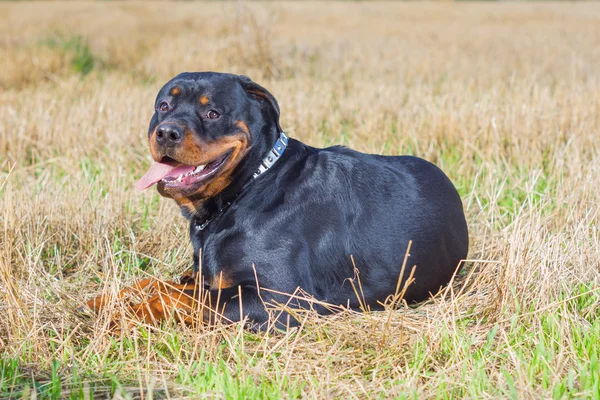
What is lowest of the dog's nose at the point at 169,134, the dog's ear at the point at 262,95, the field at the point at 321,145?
the field at the point at 321,145

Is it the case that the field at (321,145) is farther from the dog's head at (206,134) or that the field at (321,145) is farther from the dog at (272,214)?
the dog's head at (206,134)

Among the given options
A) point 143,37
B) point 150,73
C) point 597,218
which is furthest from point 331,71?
point 597,218

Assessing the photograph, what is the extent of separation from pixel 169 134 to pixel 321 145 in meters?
2.93

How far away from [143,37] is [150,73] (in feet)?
12.1

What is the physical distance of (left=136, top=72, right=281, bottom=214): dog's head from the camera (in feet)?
11.7

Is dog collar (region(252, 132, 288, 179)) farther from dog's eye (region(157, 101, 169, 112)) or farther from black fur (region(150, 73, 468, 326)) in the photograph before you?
dog's eye (region(157, 101, 169, 112))

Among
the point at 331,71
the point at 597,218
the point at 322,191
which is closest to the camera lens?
the point at 322,191

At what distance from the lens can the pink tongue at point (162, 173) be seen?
3.72 metres

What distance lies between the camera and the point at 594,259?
4.04 meters

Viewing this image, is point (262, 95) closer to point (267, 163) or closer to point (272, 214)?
point (267, 163)

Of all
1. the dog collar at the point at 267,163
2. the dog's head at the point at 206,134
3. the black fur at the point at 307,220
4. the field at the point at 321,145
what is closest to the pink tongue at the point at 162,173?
the dog's head at the point at 206,134

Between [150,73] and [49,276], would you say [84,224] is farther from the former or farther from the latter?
[150,73]

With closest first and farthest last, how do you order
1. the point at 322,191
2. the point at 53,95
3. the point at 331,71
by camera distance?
1. the point at 322,191
2. the point at 53,95
3. the point at 331,71

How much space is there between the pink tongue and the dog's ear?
526 millimetres
